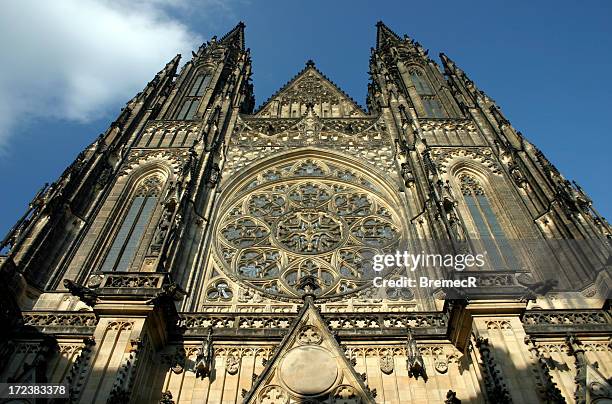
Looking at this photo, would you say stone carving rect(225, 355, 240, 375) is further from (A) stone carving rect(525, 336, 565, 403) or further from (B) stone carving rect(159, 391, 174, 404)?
(A) stone carving rect(525, 336, 565, 403)

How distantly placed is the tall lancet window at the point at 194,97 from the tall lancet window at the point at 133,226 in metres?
4.88

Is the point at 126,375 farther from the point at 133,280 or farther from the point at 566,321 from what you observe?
the point at 566,321

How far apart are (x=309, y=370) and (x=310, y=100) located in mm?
15030

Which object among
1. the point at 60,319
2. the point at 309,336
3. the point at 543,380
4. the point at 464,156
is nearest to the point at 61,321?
the point at 60,319

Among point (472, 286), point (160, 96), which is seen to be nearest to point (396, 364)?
point (472, 286)

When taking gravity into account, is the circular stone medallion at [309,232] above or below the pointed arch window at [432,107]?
below

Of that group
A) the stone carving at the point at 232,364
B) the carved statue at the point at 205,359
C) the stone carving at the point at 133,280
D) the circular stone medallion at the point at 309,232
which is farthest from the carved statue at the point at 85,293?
the circular stone medallion at the point at 309,232

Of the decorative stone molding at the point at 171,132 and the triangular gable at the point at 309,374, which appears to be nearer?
the triangular gable at the point at 309,374

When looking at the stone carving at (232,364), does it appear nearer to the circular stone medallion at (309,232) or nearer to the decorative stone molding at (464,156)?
→ the circular stone medallion at (309,232)

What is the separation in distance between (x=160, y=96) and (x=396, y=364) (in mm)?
15560

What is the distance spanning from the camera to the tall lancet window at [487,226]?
44.4 feet

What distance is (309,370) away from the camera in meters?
9.77

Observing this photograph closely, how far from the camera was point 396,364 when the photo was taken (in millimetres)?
10305

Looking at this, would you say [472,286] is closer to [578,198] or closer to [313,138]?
[578,198]
